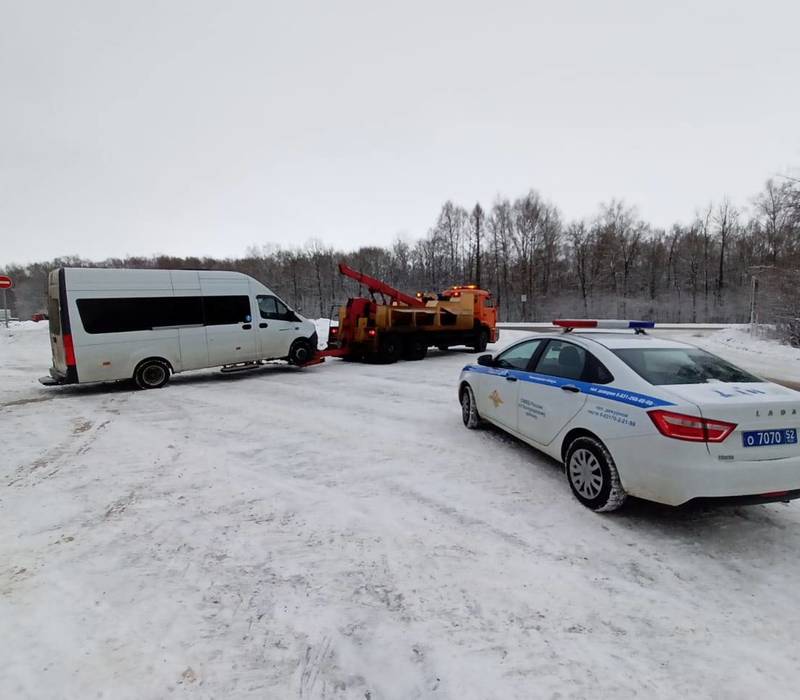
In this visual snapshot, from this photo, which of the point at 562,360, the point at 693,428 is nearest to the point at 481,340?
the point at 562,360

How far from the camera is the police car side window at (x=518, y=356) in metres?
5.22

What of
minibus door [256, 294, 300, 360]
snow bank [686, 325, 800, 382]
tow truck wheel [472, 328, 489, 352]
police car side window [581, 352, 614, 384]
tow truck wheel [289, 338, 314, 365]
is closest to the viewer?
police car side window [581, 352, 614, 384]

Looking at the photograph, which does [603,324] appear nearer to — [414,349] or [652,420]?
[652,420]

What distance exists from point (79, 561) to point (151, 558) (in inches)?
19.8

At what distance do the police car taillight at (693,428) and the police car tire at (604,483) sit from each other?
0.61m

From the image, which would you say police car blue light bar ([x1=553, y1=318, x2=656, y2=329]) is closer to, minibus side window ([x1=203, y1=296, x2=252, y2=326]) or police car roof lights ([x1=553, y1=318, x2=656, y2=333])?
police car roof lights ([x1=553, y1=318, x2=656, y2=333])

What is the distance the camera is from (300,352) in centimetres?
1245

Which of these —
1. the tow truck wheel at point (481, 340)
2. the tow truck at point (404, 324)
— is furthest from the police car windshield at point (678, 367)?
the tow truck wheel at point (481, 340)

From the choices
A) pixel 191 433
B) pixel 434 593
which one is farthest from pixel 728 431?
pixel 191 433

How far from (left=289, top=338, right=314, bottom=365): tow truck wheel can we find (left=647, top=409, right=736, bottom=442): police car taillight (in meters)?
10.5

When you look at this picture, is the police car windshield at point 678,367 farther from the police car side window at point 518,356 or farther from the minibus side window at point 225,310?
the minibus side window at point 225,310

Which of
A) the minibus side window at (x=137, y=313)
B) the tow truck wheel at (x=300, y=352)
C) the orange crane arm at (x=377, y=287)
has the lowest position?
the tow truck wheel at (x=300, y=352)

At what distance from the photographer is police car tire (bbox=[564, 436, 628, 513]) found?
143 inches

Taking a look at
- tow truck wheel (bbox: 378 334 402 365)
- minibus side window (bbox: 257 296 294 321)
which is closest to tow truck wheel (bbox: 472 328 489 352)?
tow truck wheel (bbox: 378 334 402 365)
